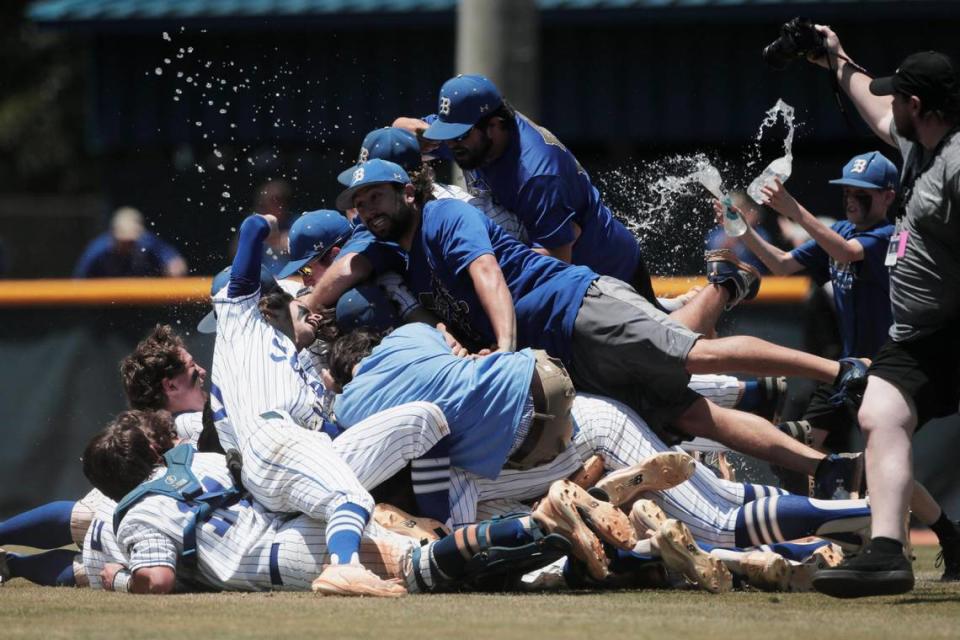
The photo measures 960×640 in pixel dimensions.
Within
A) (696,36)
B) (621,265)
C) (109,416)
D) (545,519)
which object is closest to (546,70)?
(696,36)

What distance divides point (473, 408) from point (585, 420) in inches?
24.2

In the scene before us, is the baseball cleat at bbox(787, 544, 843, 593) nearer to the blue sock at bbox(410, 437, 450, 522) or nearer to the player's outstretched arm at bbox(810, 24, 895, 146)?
the blue sock at bbox(410, 437, 450, 522)

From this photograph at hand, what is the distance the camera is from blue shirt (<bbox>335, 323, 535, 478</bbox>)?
6270 mm

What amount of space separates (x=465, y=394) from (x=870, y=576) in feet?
5.56

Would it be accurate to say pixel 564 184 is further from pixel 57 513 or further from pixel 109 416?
pixel 109 416

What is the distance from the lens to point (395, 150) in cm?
738

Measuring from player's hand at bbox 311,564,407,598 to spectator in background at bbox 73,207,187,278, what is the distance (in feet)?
19.6

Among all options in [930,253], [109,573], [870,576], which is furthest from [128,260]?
[870,576]

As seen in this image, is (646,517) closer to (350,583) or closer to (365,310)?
(350,583)

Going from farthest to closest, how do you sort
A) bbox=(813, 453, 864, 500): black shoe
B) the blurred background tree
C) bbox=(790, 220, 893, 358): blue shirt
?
the blurred background tree, bbox=(790, 220, 893, 358): blue shirt, bbox=(813, 453, 864, 500): black shoe

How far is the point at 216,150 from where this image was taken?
15180mm

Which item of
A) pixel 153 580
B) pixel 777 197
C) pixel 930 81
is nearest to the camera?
pixel 930 81

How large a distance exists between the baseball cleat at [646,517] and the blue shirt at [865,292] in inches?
95.2

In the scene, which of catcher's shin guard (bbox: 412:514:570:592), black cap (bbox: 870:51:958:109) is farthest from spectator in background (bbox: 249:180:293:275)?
black cap (bbox: 870:51:958:109)
